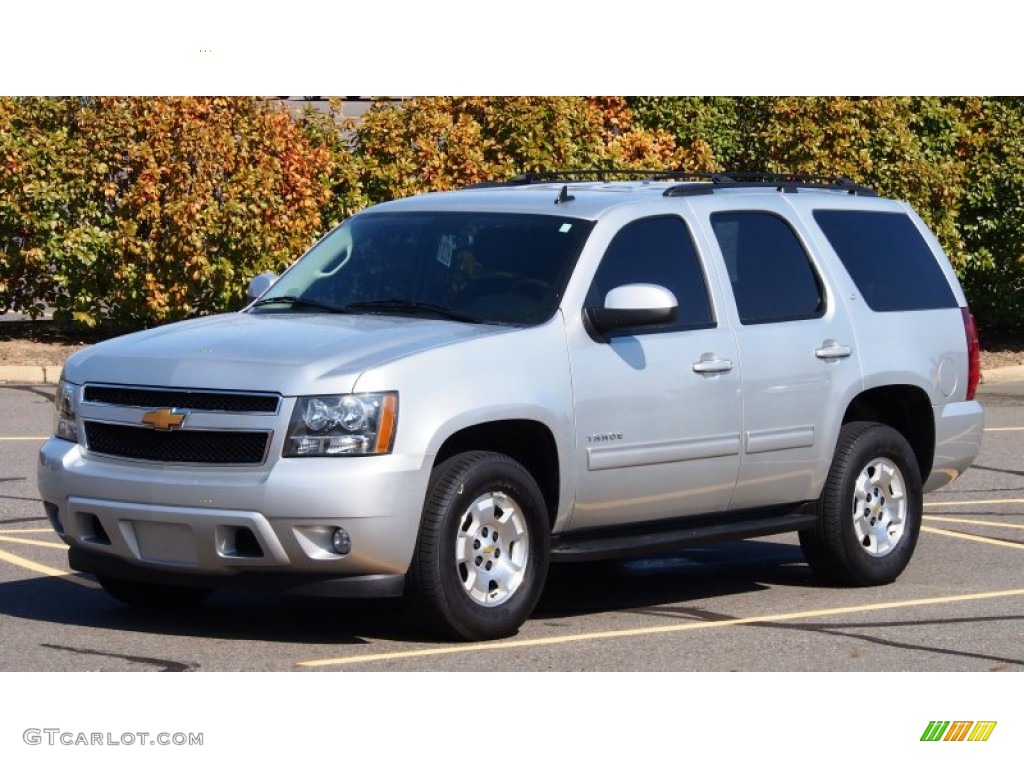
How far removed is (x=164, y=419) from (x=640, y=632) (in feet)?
6.98

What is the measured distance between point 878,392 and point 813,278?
0.72m

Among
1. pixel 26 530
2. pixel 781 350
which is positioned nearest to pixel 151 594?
pixel 26 530

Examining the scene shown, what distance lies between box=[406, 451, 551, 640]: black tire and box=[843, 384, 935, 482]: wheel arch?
2.45 m

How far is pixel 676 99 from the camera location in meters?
21.9

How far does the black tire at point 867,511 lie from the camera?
30.2 feet

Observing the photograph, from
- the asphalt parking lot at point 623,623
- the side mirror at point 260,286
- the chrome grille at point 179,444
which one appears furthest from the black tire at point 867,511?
the chrome grille at point 179,444

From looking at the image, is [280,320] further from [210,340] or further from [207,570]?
[207,570]

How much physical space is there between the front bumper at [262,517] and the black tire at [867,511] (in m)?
2.60

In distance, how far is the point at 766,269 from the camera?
9.14m

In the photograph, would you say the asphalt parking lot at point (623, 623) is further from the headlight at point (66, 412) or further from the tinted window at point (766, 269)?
the tinted window at point (766, 269)

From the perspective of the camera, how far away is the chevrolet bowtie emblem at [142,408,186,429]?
7.45m

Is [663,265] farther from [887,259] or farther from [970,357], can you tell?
[970,357]

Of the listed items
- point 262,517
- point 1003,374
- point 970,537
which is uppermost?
point 262,517

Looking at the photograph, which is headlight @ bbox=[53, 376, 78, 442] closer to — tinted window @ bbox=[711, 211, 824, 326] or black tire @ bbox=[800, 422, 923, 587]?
tinted window @ bbox=[711, 211, 824, 326]
